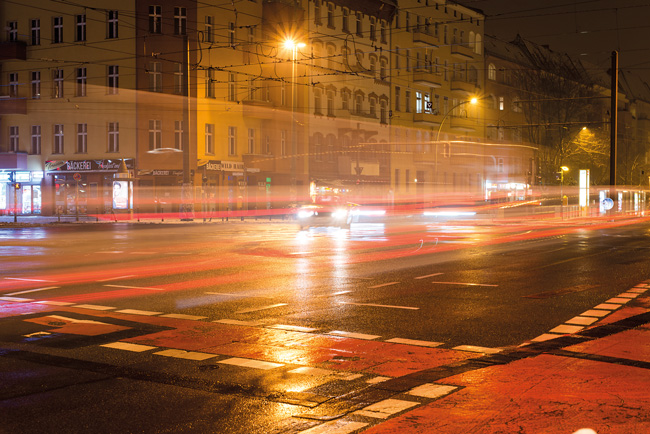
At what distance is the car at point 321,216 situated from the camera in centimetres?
3475

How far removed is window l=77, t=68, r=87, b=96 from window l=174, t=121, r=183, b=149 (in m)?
6.22

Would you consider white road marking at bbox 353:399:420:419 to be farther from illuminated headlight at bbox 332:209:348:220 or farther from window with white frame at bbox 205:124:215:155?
window with white frame at bbox 205:124:215:155

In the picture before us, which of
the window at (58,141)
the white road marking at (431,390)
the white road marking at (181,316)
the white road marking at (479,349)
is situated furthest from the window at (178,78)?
the white road marking at (431,390)

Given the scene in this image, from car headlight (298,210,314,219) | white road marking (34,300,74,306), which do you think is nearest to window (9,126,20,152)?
car headlight (298,210,314,219)

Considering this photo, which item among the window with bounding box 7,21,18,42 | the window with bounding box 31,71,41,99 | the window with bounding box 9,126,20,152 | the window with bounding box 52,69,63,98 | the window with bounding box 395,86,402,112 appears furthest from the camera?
the window with bounding box 395,86,402,112

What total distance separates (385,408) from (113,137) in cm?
4569

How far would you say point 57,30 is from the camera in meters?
50.7

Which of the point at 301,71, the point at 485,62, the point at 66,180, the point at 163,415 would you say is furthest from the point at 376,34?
the point at 163,415

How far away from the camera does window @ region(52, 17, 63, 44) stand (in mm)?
50531

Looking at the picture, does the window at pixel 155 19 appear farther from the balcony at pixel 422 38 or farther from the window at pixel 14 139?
the balcony at pixel 422 38

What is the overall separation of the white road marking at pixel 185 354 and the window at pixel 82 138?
146 feet

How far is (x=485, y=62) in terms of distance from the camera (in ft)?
263

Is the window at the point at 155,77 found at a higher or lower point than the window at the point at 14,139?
higher

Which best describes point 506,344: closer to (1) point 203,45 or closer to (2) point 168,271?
(2) point 168,271
